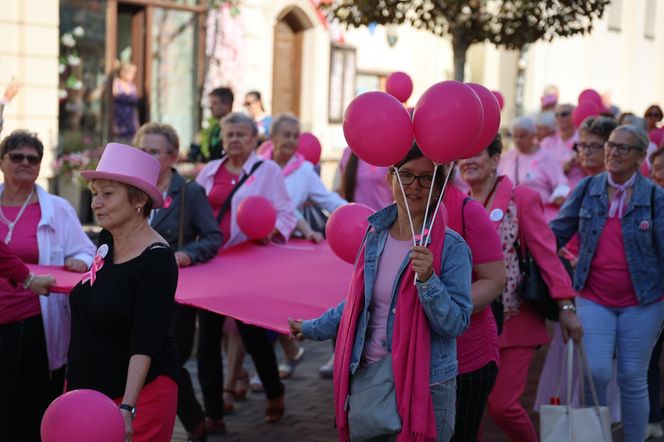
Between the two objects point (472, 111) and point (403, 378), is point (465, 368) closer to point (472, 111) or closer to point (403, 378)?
point (403, 378)

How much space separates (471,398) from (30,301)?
90.8 inches

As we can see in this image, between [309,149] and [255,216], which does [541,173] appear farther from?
[255,216]

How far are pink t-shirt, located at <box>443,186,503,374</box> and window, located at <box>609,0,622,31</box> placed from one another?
1199 inches

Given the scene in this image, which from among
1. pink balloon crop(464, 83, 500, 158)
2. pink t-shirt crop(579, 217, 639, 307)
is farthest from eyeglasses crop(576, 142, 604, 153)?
pink balloon crop(464, 83, 500, 158)

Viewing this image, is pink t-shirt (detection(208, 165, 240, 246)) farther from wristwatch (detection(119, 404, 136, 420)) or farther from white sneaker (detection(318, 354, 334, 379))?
wristwatch (detection(119, 404, 136, 420))

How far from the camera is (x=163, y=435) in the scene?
4.29m

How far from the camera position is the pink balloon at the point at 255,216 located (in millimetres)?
6879

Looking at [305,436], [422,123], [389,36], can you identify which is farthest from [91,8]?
[422,123]

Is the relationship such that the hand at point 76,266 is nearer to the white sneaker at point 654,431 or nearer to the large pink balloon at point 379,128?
the large pink balloon at point 379,128

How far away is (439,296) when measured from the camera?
3.89 m

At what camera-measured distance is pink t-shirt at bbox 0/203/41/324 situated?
5.36 metres

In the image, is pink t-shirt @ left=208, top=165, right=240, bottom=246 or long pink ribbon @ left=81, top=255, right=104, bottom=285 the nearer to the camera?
long pink ribbon @ left=81, top=255, right=104, bottom=285

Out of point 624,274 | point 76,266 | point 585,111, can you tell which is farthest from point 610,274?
point 585,111

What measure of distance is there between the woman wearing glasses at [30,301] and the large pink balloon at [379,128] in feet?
6.90
